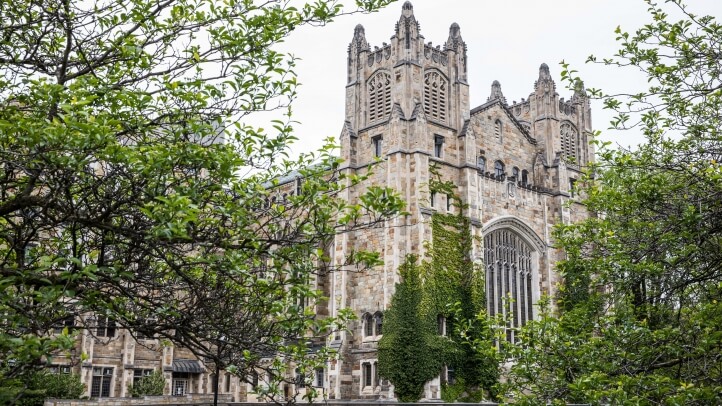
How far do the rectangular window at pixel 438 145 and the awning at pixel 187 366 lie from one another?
64.4ft

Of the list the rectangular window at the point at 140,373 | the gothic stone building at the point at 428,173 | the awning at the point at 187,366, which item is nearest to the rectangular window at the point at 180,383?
the awning at the point at 187,366

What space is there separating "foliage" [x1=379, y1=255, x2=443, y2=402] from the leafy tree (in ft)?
69.2

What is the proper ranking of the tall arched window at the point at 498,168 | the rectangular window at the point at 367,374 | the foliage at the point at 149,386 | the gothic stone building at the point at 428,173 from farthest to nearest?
the tall arched window at the point at 498,168, the foliage at the point at 149,386, the gothic stone building at the point at 428,173, the rectangular window at the point at 367,374

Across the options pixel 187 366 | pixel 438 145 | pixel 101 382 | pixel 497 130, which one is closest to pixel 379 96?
pixel 438 145

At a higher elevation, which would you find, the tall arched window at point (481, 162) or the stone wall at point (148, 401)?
the tall arched window at point (481, 162)

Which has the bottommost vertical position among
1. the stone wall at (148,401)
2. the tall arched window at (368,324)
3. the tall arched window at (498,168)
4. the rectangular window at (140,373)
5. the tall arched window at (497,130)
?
the stone wall at (148,401)

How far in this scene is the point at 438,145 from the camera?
35062 millimetres

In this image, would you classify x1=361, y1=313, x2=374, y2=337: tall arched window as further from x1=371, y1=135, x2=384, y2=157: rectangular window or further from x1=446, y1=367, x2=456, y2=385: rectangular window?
x1=371, y1=135, x2=384, y2=157: rectangular window

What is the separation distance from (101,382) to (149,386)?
252 cm

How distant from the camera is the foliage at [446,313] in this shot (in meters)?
30.4

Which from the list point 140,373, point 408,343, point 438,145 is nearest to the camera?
point 408,343

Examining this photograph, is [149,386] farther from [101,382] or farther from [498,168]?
[498,168]

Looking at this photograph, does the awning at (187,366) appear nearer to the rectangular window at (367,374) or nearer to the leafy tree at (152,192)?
the rectangular window at (367,374)

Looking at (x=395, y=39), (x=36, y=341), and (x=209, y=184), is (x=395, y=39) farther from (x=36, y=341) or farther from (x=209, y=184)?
(x=36, y=341)
